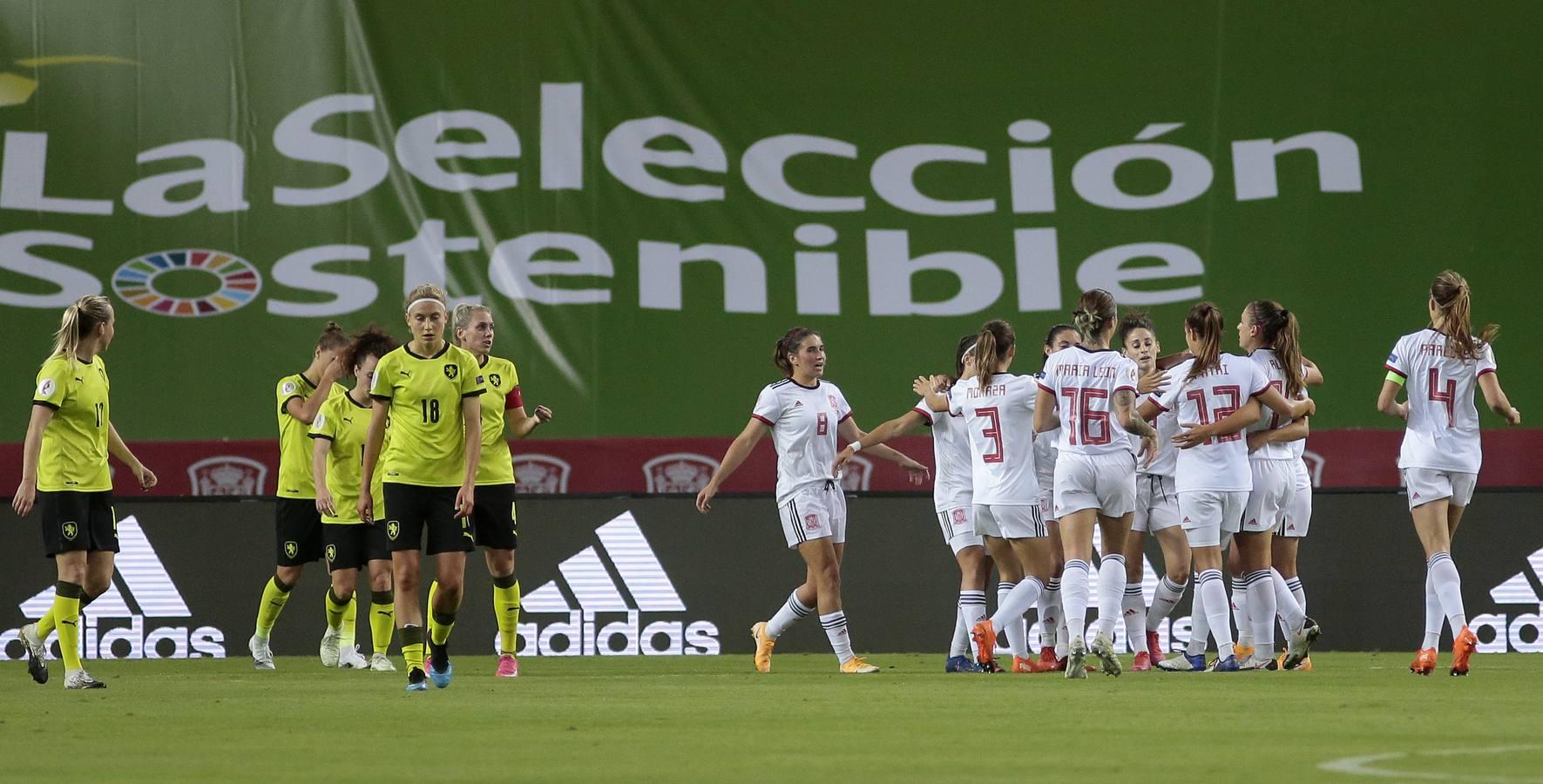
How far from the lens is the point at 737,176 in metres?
17.7

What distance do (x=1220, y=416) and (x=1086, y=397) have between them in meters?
Result: 0.81

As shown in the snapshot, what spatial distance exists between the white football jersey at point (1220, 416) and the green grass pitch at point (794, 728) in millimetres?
1080

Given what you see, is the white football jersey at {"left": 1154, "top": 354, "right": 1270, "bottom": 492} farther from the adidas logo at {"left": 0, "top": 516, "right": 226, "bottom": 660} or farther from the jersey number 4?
the adidas logo at {"left": 0, "top": 516, "right": 226, "bottom": 660}

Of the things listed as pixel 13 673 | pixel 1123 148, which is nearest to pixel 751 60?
pixel 1123 148

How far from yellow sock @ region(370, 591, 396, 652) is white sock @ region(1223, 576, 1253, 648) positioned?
5.31 metres

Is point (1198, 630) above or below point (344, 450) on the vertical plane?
below

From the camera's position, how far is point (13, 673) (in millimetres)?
12430

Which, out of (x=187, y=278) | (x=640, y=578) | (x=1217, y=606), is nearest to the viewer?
(x=1217, y=606)

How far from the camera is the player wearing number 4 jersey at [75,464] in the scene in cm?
1038

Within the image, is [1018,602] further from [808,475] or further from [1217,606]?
[808,475]

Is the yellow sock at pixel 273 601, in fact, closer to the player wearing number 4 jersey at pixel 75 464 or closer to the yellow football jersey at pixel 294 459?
the yellow football jersey at pixel 294 459

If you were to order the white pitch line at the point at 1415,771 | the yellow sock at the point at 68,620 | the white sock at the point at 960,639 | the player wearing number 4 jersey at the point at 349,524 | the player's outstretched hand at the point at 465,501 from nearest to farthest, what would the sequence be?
the white pitch line at the point at 1415,771, the player's outstretched hand at the point at 465,501, the yellow sock at the point at 68,620, the white sock at the point at 960,639, the player wearing number 4 jersey at the point at 349,524

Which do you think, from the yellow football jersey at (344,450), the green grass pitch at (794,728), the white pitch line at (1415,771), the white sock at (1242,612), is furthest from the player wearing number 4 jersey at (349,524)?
the white pitch line at (1415,771)

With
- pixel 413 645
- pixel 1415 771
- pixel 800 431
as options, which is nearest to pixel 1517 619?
pixel 800 431
